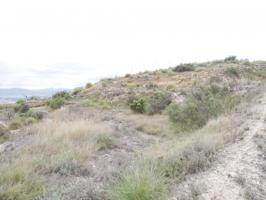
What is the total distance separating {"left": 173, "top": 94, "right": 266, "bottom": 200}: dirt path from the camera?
221 inches

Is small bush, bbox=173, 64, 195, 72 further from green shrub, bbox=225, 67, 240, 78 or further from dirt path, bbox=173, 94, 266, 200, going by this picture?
dirt path, bbox=173, 94, 266, 200

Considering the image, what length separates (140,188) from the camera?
5293 mm

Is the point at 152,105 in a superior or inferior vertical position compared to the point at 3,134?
superior


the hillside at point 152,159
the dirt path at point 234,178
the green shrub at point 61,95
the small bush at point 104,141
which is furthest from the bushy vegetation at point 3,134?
the green shrub at point 61,95

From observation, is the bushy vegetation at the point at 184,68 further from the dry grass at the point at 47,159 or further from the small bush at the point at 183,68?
the dry grass at the point at 47,159

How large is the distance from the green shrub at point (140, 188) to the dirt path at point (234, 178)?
1.01 ft

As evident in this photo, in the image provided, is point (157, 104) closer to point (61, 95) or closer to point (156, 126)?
point (156, 126)

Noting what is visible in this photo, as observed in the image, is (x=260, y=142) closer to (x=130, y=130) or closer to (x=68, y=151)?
(x=68, y=151)

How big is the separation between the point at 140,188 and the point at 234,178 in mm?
1900

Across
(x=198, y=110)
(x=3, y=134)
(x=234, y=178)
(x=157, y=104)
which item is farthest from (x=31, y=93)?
(x=234, y=178)

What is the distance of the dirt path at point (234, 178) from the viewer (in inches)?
221

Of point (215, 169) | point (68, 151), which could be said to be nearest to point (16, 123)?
point (68, 151)

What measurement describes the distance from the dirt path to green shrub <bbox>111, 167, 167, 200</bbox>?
31cm

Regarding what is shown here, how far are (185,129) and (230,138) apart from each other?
13.9ft
